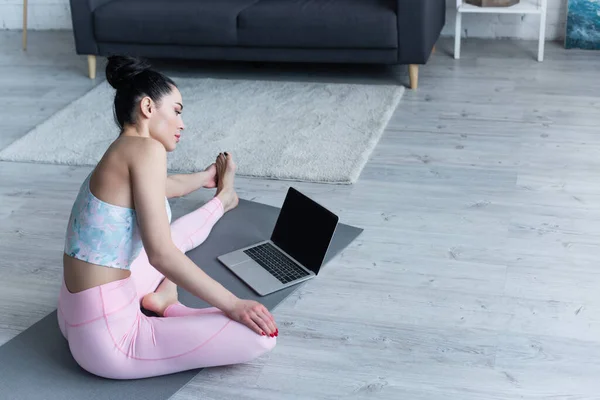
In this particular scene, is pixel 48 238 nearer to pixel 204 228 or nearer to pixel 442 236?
pixel 204 228

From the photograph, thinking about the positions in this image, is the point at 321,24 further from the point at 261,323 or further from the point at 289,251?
the point at 261,323

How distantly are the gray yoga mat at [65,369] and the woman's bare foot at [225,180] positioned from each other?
260 millimetres

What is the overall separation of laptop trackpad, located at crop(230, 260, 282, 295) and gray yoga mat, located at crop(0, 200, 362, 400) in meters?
0.02

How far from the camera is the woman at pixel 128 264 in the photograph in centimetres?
199

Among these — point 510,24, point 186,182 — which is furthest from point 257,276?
point 510,24

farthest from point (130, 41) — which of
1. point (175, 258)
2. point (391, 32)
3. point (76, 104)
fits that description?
point (175, 258)

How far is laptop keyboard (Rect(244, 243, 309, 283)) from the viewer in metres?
2.57

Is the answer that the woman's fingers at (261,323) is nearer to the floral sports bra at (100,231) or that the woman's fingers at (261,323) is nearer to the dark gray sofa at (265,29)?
the floral sports bra at (100,231)

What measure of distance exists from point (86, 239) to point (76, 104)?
2316mm

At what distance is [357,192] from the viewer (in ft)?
10.3

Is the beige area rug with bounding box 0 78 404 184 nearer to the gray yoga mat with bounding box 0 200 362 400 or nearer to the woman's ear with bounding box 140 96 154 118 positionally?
the gray yoga mat with bounding box 0 200 362 400

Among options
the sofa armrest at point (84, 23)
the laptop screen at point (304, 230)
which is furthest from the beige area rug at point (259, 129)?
the laptop screen at point (304, 230)

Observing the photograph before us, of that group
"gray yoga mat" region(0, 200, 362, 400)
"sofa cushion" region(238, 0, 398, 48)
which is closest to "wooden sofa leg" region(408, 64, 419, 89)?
"sofa cushion" region(238, 0, 398, 48)

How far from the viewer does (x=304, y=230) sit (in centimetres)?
263
